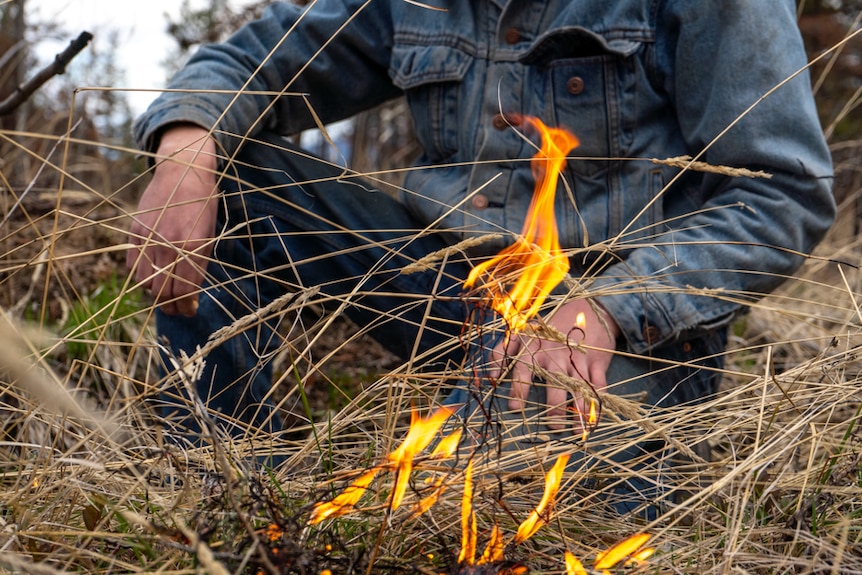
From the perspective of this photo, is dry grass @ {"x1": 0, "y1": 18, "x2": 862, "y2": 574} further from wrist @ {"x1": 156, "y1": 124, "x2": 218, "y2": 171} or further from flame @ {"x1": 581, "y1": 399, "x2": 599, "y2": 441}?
wrist @ {"x1": 156, "y1": 124, "x2": 218, "y2": 171}

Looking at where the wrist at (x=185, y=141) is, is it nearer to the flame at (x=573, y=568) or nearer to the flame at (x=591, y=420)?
the flame at (x=591, y=420)

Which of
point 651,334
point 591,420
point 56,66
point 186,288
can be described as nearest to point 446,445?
point 591,420

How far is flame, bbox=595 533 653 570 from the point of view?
3.49 ft

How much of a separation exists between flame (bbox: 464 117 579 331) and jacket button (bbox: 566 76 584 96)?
9 cm

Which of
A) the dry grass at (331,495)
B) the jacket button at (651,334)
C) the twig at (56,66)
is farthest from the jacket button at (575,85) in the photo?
the twig at (56,66)

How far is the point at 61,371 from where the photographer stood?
7.26ft

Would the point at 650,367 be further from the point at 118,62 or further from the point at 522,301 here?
the point at 118,62

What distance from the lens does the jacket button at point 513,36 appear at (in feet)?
6.34

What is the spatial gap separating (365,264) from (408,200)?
0.22 meters

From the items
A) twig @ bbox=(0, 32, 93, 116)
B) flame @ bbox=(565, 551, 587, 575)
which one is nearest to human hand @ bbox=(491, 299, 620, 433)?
flame @ bbox=(565, 551, 587, 575)

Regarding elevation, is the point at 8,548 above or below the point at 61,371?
above

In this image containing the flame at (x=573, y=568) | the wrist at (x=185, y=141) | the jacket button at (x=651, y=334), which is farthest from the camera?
the wrist at (x=185, y=141)

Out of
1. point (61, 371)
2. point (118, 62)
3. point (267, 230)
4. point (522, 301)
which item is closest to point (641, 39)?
point (522, 301)

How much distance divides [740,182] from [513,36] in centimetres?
65
